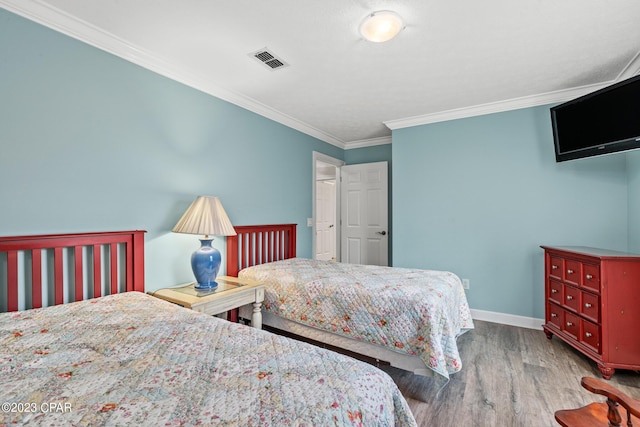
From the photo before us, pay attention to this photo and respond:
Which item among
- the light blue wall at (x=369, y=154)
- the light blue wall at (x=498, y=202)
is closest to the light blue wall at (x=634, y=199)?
the light blue wall at (x=498, y=202)

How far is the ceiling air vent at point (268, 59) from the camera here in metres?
2.25

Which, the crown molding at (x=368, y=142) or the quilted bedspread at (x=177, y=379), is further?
the crown molding at (x=368, y=142)

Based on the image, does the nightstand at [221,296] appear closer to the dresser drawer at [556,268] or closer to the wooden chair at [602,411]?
the wooden chair at [602,411]

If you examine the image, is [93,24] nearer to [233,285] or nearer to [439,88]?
[233,285]

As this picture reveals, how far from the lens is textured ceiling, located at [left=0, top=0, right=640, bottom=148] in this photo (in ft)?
5.83

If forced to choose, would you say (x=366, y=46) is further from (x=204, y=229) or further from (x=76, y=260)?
(x=76, y=260)

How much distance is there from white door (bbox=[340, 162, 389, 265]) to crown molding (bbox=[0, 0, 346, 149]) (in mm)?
1995

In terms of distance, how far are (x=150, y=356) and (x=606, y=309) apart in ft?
9.70

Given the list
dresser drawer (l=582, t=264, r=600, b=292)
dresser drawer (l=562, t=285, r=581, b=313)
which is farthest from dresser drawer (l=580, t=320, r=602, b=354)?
dresser drawer (l=582, t=264, r=600, b=292)

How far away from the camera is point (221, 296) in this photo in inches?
87.2

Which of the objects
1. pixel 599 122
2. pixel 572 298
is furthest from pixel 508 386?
pixel 599 122

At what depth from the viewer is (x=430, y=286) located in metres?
2.21

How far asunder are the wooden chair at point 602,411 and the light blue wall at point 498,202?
227cm

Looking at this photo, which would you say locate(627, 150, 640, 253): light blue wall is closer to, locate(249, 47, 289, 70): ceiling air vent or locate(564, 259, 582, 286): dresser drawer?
locate(564, 259, 582, 286): dresser drawer
